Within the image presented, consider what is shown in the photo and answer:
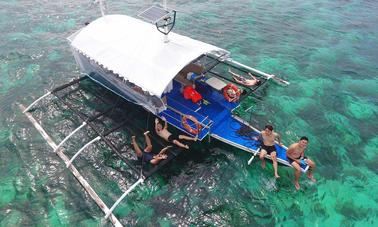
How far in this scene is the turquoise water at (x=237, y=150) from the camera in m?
15.0

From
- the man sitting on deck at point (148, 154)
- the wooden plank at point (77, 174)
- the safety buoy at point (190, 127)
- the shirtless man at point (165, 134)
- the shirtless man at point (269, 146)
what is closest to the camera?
the wooden plank at point (77, 174)

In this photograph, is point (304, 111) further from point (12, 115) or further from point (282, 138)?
point (12, 115)

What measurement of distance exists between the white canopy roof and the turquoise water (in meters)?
5.43

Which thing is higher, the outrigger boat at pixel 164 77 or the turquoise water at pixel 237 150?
the outrigger boat at pixel 164 77

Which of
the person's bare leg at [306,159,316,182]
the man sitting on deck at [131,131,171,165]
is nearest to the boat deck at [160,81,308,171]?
the person's bare leg at [306,159,316,182]

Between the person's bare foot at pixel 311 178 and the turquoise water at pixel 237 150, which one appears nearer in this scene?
the turquoise water at pixel 237 150

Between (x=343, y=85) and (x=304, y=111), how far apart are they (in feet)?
19.2

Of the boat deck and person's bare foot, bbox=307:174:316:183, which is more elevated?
the boat deck

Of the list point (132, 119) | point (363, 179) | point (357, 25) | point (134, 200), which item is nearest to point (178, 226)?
point (134, 200)

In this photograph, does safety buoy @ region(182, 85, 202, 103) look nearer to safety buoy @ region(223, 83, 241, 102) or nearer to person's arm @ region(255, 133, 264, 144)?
safety buoy @ region(223, 83, 241, 102)

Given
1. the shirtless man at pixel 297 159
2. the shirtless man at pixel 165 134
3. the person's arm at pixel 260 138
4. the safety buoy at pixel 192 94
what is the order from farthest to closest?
1. the safety buoy at pixel 192 94
2. the shirtless man at pixel 165 134
3. the person's arm at pixel 260 138
4. the shirtless man at pixel 297 159

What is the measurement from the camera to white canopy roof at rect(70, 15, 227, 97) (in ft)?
52.8

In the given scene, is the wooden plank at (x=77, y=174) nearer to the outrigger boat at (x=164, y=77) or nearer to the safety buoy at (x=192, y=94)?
the outrigger boat at (x=164, y=77)

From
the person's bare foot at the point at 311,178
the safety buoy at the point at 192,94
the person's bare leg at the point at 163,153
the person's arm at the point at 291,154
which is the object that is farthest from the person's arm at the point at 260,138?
the person's bare leg at the point at 163,153
